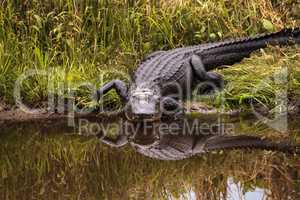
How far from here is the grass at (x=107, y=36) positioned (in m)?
7.00

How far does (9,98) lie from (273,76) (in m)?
2.74

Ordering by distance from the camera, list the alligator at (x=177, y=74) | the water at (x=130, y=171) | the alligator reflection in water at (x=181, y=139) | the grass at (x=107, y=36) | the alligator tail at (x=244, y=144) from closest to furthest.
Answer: the water at (x=130, y=171), the alligator tail at (x=244, y=144), the alligator reflection in water at (x=181, y=139), the alligator at (x=177, y=74), the grass at (x=107, y=36)

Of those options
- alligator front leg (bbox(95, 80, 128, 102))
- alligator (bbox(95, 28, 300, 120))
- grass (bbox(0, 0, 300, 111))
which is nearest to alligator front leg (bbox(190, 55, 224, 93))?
alligator (bbox(95, 28, 300, 120))

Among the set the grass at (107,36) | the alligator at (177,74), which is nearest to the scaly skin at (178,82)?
the alligator at (177,74)

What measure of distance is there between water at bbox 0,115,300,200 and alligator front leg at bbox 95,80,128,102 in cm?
71

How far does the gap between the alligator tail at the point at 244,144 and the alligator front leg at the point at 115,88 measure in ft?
4.45

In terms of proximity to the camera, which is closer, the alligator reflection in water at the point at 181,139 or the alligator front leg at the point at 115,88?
the alligator reflection in water at the point at 181,139

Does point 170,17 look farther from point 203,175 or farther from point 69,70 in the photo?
point 203,175

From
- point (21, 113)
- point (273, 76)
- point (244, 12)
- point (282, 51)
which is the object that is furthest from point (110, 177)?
point (244, 12)

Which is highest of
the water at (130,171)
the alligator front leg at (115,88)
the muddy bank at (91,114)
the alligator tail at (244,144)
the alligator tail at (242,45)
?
the alligator tail at (242,45)

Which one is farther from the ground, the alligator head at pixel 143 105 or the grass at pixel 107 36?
the grass at pixel 107 36

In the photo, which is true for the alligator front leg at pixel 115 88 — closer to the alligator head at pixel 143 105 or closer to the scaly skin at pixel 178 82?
the scaly skin at pixel 178 82

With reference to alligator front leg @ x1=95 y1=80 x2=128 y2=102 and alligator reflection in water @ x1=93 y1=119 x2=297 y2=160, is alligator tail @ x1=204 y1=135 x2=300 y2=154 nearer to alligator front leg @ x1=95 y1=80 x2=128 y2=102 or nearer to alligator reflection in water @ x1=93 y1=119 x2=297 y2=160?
alligator reflection in water @ x1=93 y1=119 x2=297 y2=160

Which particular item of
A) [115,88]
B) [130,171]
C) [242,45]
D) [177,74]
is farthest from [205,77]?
[130,171]
